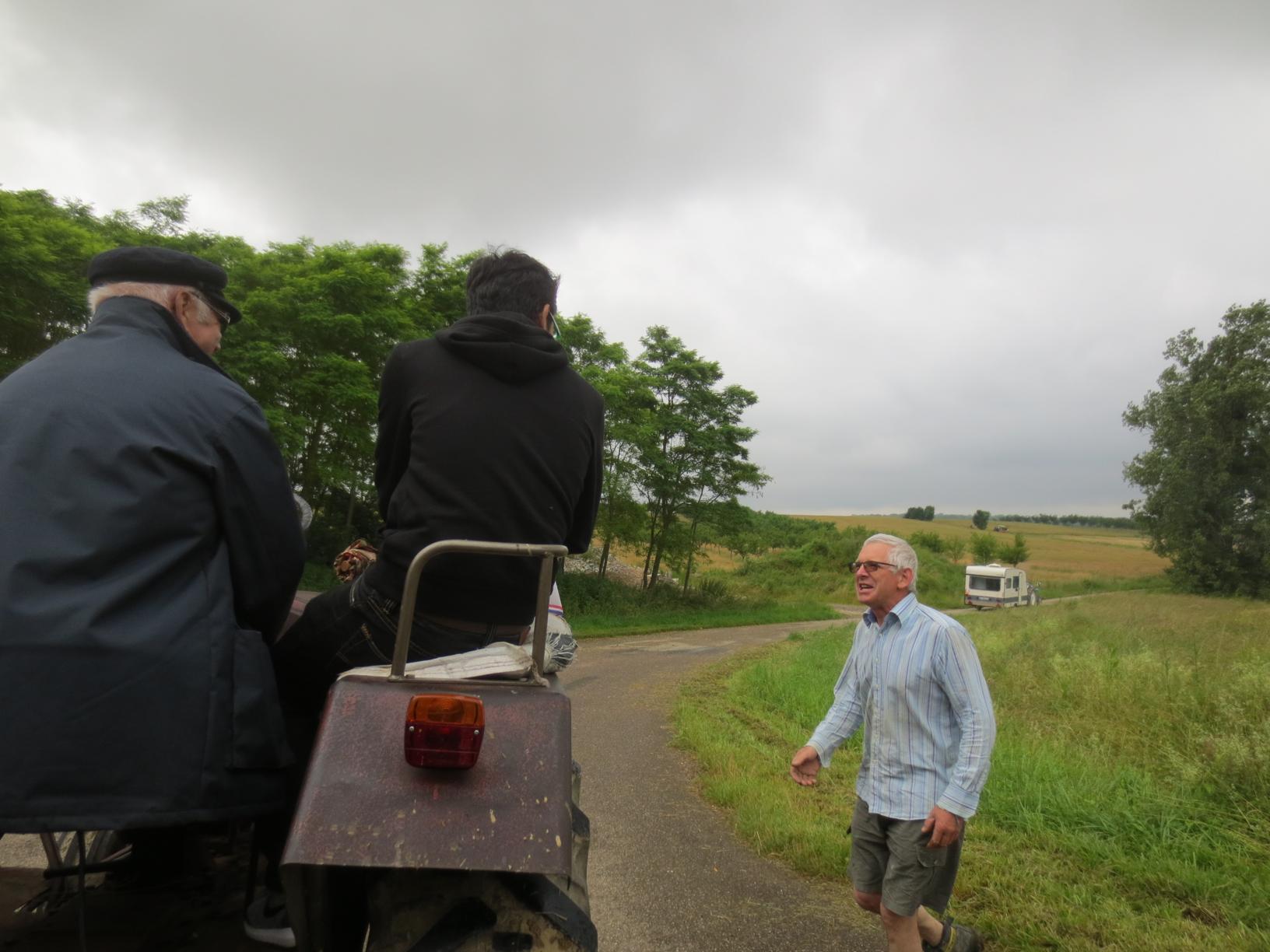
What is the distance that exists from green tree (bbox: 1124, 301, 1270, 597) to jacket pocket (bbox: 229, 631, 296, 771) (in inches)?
1924

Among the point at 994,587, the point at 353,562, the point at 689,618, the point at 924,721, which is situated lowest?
the point at 689,618

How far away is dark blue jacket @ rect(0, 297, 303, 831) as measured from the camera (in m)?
1.50

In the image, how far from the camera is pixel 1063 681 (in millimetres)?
10461

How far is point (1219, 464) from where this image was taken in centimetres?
4131

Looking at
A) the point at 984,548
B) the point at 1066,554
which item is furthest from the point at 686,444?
the point at 1066,554

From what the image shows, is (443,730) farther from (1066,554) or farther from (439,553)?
(1066,554)

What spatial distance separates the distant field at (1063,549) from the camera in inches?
2618

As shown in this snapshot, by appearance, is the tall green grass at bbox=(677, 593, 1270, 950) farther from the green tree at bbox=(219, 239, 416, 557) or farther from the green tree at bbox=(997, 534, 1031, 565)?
the green tree at bbox=(997, 534, 1031, 565)

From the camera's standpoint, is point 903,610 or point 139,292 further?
point 903,610

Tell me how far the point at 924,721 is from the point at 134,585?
3100 mm

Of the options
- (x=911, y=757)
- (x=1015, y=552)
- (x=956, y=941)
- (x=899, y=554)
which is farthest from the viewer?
(x=1015, y=552)

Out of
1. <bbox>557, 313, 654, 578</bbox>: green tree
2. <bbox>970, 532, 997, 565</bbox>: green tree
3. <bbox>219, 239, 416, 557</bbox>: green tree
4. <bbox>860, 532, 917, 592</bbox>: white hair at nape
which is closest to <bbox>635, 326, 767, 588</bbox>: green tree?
<bbox>557, 313, 654, 578</bbox>: green tree

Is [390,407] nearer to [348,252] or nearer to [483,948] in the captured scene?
[483,948]

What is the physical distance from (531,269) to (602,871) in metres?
3.84
